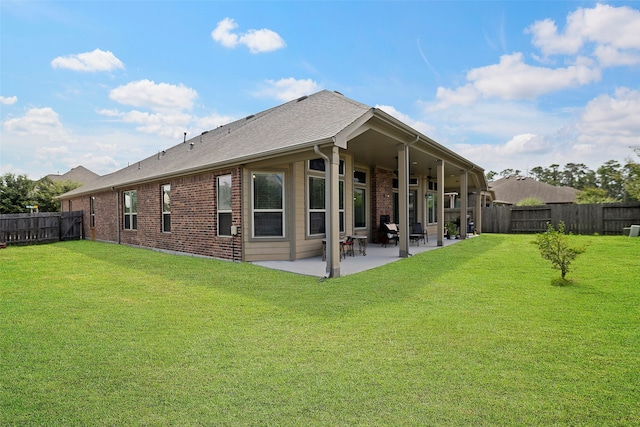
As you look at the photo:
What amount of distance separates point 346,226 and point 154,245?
6.99 meters

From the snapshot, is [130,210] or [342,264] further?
[130,210]

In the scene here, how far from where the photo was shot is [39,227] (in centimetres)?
1628

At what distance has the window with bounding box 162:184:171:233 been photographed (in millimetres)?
11602

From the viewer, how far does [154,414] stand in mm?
2225

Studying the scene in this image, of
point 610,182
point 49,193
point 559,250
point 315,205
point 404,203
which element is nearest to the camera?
point 559,250

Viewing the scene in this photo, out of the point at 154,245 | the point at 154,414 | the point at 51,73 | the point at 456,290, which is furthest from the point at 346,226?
the point at 51,73

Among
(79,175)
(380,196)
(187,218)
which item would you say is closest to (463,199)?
(380,196)

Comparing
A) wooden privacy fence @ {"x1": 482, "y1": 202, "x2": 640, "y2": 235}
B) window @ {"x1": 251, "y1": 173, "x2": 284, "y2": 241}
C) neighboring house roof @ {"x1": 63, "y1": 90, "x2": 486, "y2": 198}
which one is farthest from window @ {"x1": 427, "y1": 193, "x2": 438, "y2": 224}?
window @ {"x1": 251, "y1": 173, "x2": 284, "y2": 241}

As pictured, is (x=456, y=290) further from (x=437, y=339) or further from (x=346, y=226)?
(x=346, y=226)

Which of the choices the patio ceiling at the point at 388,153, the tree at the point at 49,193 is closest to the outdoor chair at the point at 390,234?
the patio ceiling at the point at 388,153

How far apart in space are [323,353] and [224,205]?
6.91 m

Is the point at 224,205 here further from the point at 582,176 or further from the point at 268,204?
the point at 582,176

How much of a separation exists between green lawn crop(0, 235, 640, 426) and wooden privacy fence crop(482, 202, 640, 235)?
43.9 feet

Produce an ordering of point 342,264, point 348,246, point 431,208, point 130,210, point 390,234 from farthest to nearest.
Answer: point 431,208 → point 130,210 → point 390,234 → point 348,246 → point 342,264
